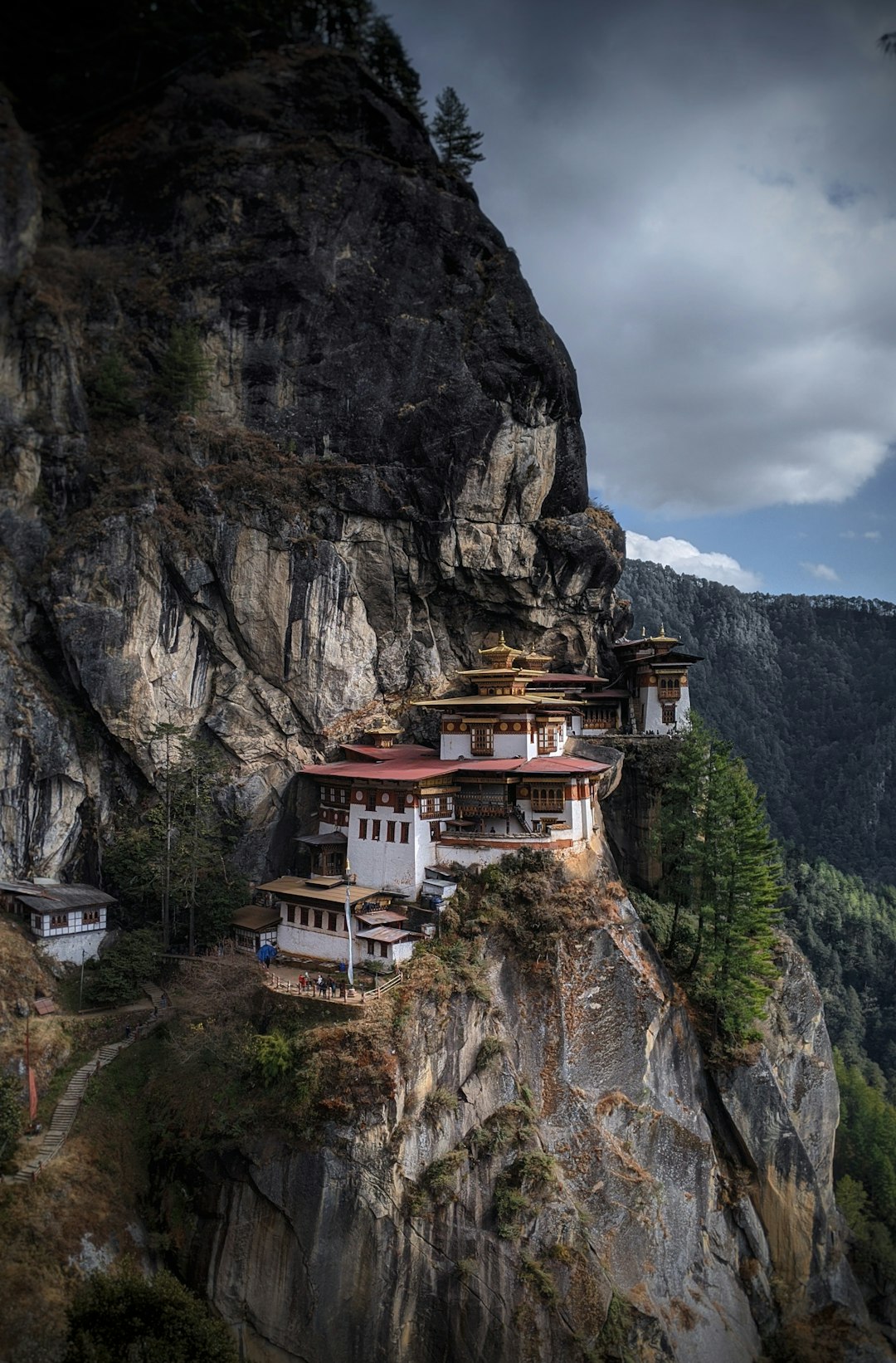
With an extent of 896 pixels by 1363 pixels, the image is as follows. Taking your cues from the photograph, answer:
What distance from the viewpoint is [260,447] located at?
38.5m

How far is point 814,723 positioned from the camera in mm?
112938

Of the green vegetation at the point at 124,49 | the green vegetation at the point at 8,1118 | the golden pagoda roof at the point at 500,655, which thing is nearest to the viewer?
the green vegetation at the point at 8,1118

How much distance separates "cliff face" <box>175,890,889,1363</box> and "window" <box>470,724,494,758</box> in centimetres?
808

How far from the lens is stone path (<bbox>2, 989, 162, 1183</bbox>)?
22.4m

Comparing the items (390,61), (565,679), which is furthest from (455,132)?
(565,679)

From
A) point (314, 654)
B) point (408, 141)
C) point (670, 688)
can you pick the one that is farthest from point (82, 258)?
point (670, 688)

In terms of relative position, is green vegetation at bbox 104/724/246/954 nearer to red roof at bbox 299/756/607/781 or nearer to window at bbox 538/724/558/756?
red roof at bbox 299/756/607/781

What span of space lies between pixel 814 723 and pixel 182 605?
326ft

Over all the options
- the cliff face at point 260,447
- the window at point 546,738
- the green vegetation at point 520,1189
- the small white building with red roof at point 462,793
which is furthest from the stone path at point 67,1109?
the window at point 546,738

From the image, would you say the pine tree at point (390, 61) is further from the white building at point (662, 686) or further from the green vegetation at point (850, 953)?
the green vegetation at point (850, 953)

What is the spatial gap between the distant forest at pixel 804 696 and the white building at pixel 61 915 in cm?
8339

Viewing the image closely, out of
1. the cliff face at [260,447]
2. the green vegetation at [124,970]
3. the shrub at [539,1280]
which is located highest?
the cliff face at [260,447]

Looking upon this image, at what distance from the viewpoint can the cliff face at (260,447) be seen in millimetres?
33781

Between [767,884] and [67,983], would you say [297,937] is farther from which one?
[767,884]
